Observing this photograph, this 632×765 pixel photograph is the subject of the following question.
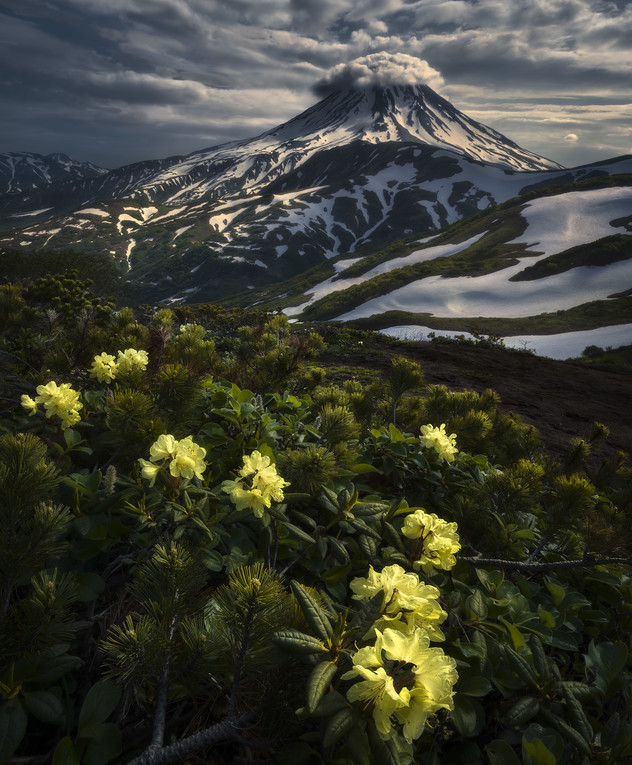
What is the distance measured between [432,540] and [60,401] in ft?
5.88

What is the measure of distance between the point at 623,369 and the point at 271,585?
971 inches

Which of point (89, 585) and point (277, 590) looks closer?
point (277, 590)

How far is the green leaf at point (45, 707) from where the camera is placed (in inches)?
44.9

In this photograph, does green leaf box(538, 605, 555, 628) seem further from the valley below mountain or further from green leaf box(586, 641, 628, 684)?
the valley below mountain

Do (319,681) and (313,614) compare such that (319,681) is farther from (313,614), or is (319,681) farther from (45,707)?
(45,707)

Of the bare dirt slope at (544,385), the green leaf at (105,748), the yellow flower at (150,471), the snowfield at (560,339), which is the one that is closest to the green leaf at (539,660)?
the green leaf at (105,748)

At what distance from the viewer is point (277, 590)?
1062 millimetres

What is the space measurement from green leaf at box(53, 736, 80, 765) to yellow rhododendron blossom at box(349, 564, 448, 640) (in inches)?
33.4

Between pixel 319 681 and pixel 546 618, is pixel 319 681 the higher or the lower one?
the higher one

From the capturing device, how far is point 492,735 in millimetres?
1477

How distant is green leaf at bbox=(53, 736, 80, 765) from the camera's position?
3.43 ft

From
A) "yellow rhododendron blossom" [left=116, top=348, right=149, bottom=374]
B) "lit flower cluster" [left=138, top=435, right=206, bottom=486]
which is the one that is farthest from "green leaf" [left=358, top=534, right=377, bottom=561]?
"yellow rhododendron blossom" [left=116, top=348, right=149, bottom=374]

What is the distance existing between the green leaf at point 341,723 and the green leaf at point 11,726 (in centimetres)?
82

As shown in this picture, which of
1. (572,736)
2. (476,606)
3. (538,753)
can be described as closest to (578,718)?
(572,736)
